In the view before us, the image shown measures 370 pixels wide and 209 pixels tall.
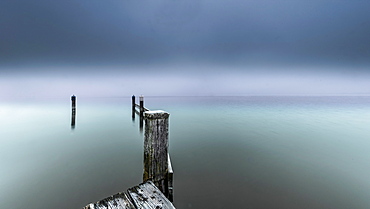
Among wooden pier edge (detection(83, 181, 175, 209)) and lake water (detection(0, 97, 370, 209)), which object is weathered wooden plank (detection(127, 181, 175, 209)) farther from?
lake water (detection(0, 97, 370, 209))

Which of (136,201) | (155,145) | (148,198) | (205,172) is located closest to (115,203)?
(136,201)

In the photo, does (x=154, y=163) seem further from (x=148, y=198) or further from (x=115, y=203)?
(x=115, y=203)

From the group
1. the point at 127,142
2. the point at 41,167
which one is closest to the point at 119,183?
the point at 41,167

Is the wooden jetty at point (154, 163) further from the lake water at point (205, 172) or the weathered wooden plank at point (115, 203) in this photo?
the lake water at point (205, 172)

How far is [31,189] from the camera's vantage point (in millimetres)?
4172

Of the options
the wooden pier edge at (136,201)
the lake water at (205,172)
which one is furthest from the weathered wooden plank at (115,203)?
the lake water at (205,172)

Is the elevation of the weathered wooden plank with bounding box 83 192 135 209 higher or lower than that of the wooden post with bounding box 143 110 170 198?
lower

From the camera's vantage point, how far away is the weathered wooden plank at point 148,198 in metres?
1.67

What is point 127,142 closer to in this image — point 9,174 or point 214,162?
point 9,174

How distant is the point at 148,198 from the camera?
5.81 feet

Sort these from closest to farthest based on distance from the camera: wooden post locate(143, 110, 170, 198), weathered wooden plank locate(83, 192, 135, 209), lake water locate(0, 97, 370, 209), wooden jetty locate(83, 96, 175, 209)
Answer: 1. weathered wooden plank locate(83, 192, 135, 209)
2. wooden jetty locate(83, 96, 175, 209)
3. wooden post locate(143, 110, 170, 198)
4. lake water locate(0, 97, 370, 209)

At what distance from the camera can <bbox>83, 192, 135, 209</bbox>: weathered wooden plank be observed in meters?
1.63

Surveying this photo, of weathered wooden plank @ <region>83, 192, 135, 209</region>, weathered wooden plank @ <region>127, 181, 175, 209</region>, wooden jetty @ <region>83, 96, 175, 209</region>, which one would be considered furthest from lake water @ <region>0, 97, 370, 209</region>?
weathered wooden plank @ <region>83, 192, 135, 209</region>

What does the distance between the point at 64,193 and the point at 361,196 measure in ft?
24.5
